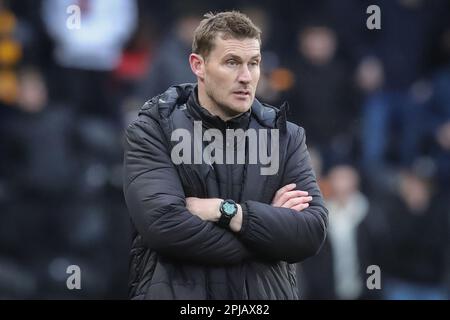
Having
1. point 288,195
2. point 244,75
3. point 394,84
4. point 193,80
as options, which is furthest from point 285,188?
point 394,84

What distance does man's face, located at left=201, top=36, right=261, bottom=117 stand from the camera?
5797mm

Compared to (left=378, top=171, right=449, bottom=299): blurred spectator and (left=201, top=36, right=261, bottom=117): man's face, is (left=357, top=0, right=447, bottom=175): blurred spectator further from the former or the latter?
(left=201, top=36, right=261, bottom=117): man's face

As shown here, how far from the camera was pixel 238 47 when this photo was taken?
228 inches

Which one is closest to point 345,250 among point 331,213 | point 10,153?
point 331,213

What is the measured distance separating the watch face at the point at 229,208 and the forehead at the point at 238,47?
695 mm

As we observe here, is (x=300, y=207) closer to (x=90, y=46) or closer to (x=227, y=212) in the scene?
(x=227, y=212)

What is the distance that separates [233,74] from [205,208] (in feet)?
2.09

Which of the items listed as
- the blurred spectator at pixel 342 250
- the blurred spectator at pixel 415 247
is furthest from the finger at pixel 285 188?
the blurred spectator at pixel 415 247

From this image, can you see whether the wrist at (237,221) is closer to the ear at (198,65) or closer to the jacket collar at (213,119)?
the jacket collar at (213,119)

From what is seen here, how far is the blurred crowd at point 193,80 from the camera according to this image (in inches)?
412

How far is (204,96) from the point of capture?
19.4 feet

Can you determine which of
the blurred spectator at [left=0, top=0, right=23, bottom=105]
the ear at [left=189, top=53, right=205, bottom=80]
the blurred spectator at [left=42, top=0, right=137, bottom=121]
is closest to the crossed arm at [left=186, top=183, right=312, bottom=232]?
the ear at [left=189, top=53, right=205, bottom=80]
